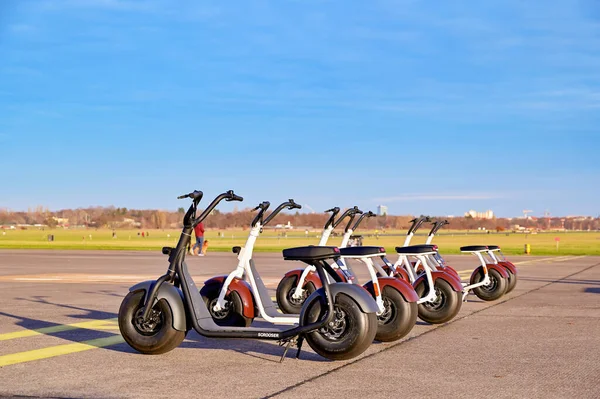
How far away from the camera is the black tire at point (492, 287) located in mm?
15312

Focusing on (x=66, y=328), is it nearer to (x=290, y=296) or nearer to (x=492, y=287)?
(x=290, y=296)

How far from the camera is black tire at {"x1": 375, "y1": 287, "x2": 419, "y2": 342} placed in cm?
941

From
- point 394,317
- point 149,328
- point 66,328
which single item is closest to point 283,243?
point 66,328

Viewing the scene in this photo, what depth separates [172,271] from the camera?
855cm

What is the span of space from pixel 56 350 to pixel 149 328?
1205 millimetres

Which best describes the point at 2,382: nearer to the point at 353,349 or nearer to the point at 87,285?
the point at 353,349

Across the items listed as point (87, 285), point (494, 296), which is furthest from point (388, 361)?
point (87, 285)

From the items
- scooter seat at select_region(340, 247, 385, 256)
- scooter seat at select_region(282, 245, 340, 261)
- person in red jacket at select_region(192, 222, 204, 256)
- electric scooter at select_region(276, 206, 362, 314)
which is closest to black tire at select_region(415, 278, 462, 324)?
electric scooter at select_region(276, 206, 362, 314)

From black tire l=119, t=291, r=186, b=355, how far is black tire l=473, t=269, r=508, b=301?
8.37 meters

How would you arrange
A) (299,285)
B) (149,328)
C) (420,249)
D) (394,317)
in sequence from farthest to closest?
(299,285) < (420,249) < (394,317) < (149,328)

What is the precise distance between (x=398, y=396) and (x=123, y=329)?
3329 mm

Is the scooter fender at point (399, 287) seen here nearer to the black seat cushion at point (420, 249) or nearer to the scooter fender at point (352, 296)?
the scooter fender at point (352, 296)

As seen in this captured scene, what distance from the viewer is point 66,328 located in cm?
1086

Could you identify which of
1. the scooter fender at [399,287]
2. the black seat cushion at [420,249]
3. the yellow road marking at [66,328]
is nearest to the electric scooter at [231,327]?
the scooter fender at [399,287]
